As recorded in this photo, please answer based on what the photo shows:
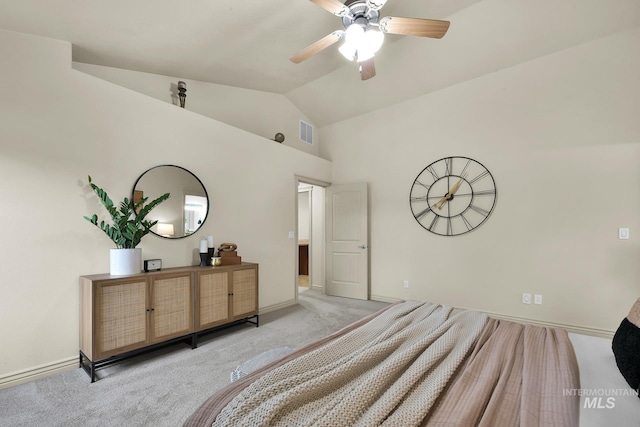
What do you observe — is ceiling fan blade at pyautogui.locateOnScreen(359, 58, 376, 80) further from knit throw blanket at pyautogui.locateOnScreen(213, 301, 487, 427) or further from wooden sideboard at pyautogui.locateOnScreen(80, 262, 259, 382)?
wooden sideboard at pyautogui.locateOnScreen(80, 262, 259, 382)

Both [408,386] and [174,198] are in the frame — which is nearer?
[408,386]

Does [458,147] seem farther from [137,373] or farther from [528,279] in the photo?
[137,373]

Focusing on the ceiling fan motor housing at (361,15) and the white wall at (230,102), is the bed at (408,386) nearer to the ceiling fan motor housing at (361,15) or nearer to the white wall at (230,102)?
the ceiling fan motor housing at (361,15)

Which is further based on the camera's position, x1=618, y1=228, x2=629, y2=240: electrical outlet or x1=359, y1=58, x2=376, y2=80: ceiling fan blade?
x1=618, y1=228, x2=629, y2=240: electrical outlet

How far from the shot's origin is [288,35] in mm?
2869

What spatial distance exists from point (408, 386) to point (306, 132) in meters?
4.65

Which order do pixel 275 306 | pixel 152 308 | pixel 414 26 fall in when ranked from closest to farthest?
pixel 414 26 < pixel 152 308 < pixel 275 306

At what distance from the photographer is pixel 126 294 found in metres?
2.30

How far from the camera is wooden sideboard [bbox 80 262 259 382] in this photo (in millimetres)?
2166

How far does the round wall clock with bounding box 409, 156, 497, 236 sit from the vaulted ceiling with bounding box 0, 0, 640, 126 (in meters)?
1.20

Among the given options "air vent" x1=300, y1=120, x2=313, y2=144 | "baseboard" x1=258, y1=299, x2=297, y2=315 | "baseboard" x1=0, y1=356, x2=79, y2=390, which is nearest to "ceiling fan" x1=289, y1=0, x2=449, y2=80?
"air vent" x1=300, y1=120, x2=313, y2=144

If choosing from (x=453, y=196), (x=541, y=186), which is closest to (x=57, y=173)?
(x=453, y=196)

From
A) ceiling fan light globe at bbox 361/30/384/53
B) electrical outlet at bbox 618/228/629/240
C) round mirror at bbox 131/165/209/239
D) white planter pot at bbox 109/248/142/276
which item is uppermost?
ceiling fan light globe at bbox 361/30/384/53

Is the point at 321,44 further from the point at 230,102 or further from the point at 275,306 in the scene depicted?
the point at 275,306
